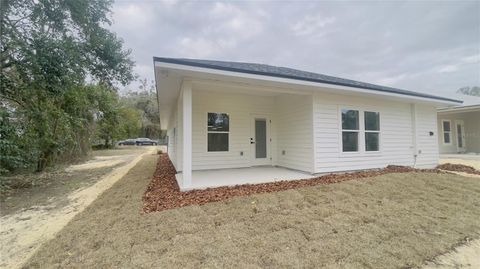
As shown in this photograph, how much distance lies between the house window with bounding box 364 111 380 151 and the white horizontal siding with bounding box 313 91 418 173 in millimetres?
153

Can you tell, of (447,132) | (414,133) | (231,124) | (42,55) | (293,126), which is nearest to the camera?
(42,55)

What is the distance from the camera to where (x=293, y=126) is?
8008 mm

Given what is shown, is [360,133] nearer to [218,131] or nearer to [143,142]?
[218,131]

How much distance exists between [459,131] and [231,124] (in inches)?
673

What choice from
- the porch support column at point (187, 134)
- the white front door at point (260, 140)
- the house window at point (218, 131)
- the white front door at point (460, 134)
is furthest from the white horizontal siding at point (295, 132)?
the white front door at point (460, 134)

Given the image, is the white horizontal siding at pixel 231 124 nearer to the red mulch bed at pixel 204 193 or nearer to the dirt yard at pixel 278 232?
the red mulch bed at pixel 204 193

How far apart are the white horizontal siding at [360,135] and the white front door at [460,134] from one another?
1061cm

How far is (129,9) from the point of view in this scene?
946 centimetres

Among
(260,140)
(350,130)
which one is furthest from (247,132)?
(350,130)

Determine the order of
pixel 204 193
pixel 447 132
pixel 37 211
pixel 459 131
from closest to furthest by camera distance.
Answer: pixel 204 193
pixel 37 211
pixel 447 132
pixel 459 131

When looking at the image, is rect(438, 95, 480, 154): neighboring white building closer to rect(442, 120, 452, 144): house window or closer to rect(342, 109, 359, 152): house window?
rect(442, 120, 452, 144): house window

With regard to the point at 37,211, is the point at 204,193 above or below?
above

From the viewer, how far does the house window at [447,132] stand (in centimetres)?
1551

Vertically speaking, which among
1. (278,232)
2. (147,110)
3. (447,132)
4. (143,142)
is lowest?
(278,232)
